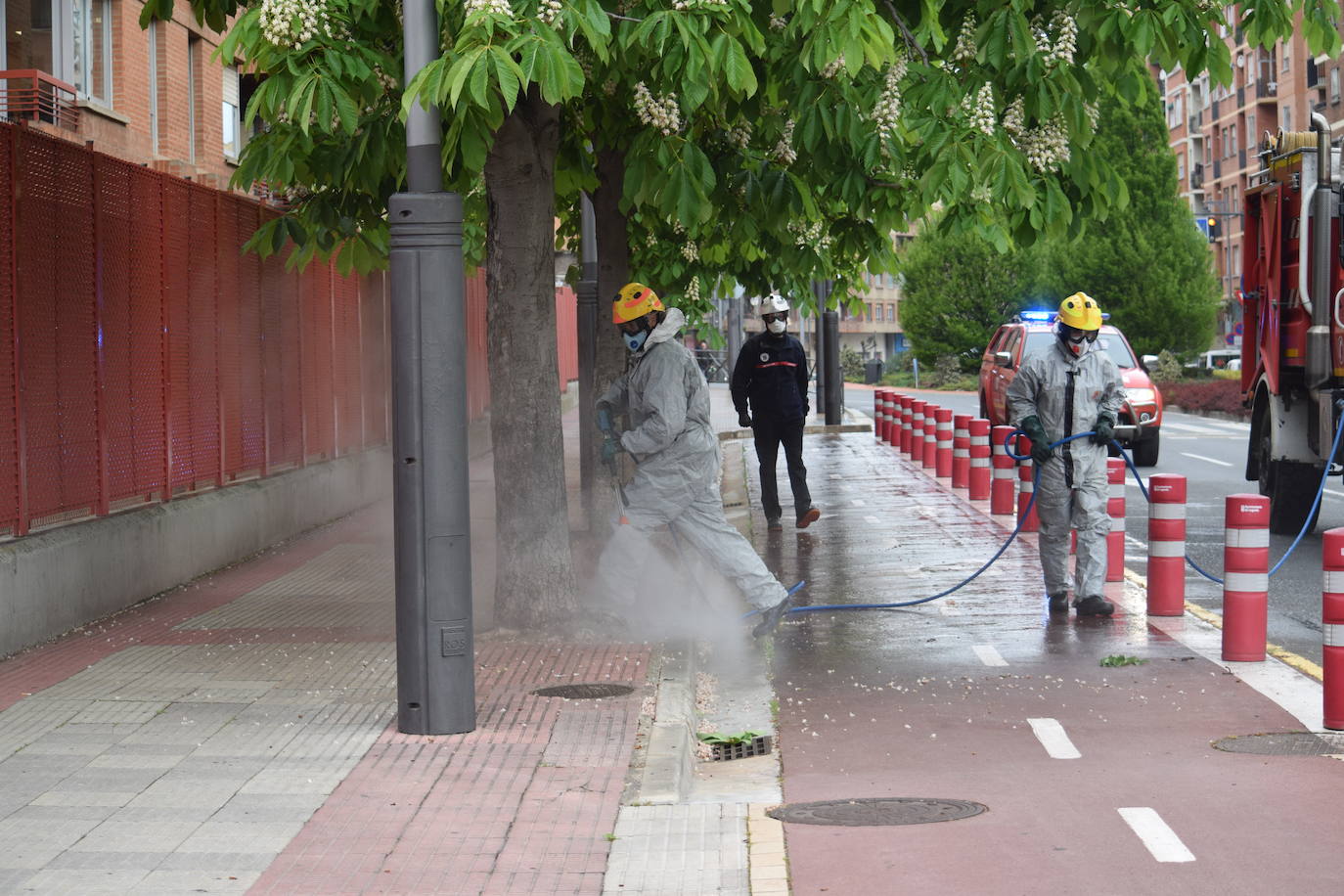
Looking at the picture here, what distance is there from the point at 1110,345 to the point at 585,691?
801 inches

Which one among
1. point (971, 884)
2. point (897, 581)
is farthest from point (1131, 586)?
point (971, 884)

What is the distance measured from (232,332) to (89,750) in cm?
795

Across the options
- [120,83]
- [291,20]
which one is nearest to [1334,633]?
[291,20]

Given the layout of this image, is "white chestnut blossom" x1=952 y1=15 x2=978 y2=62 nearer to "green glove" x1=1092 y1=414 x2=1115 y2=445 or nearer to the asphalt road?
"green glove" x1=1092 y1=414 x2=1115 y2=445

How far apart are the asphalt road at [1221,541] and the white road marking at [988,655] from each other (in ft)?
5.00

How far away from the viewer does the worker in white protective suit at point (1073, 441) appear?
35.4 ft

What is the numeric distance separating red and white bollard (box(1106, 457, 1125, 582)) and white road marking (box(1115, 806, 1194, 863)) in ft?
20.4

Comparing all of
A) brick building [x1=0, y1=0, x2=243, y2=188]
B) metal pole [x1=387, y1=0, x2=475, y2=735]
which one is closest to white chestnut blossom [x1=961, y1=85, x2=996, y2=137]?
metal pole [x1=387, y1=0, x2=475, y2=735]

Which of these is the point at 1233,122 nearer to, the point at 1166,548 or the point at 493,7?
the point at 1166,548

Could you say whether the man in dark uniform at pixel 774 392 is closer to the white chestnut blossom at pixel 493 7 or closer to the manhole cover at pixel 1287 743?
the manhole cover at pixel 1287 743

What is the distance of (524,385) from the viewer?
9.86 metres

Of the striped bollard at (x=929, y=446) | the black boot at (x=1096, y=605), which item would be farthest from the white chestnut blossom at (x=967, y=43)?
the striped bollard at (x=929, y=446)

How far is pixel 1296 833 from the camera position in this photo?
5867 mm

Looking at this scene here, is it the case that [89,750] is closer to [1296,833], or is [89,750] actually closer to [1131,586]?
[1296,833]
